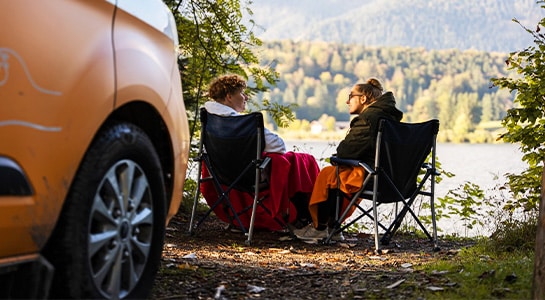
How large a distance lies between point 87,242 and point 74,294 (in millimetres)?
169

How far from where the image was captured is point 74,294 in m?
2.70

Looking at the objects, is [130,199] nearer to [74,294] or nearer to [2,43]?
[74,294]

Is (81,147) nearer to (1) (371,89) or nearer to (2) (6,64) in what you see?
(2) (6,64)

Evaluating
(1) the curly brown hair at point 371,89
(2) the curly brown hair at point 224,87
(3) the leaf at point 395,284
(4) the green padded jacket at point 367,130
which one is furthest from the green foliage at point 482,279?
(2) the curly brown hair at point 224,87

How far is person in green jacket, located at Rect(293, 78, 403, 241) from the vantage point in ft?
22.8

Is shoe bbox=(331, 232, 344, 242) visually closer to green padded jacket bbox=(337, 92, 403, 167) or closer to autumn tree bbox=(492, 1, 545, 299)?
green padded jacket bbox=(337, 92, 403, 167)

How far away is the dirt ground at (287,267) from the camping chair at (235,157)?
348 mm

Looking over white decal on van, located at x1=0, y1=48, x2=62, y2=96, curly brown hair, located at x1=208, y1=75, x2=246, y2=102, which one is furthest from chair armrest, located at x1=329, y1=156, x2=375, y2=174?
white decal on van, located at x1=0, y1=48, x2=62, y2=96

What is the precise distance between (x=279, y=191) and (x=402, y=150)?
1084 mm

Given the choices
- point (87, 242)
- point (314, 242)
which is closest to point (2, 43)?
point (87, 242)

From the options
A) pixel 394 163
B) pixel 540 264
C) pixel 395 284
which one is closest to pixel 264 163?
pixel 394 163

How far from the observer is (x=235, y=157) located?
7070 millimetres

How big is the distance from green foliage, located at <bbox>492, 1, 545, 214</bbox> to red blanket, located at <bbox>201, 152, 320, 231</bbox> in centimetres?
203

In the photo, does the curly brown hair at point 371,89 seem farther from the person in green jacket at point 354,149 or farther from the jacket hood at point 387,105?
the jacket hood at point 387,105
